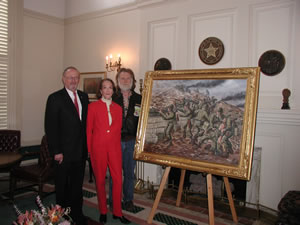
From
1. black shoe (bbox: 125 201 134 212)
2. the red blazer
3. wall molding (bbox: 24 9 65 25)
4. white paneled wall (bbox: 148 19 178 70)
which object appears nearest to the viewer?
the red blazer

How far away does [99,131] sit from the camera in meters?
3.19

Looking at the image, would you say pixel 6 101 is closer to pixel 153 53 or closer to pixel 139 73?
pixel 139 73

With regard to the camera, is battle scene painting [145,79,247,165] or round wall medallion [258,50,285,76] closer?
battle scene painting [145,79,247,165]

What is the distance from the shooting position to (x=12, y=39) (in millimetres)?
5660

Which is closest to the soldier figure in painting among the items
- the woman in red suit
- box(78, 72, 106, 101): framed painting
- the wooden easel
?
the wooden easel

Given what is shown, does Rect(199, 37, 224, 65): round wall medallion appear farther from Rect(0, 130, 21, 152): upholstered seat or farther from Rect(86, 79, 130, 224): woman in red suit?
Rect(0, 130, 21, 152): upholstered seat

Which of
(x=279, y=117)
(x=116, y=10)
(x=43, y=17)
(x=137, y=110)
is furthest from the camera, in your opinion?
(x=43, y=17)

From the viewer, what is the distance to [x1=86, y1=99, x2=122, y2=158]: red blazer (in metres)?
3.18

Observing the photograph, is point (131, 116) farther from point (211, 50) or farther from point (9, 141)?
point (9, 141)

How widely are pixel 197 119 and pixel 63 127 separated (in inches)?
60.1

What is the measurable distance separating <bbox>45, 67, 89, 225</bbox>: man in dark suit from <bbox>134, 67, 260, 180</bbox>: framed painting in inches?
29.5

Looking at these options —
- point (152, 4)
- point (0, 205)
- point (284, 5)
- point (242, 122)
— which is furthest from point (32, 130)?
point (284, 5)

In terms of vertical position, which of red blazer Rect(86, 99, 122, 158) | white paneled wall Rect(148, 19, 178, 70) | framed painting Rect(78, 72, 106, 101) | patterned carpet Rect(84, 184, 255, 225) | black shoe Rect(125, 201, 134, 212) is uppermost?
white paneled wall Rect(148, 19, 178, 70)

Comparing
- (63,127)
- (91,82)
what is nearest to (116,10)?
(91,82)
